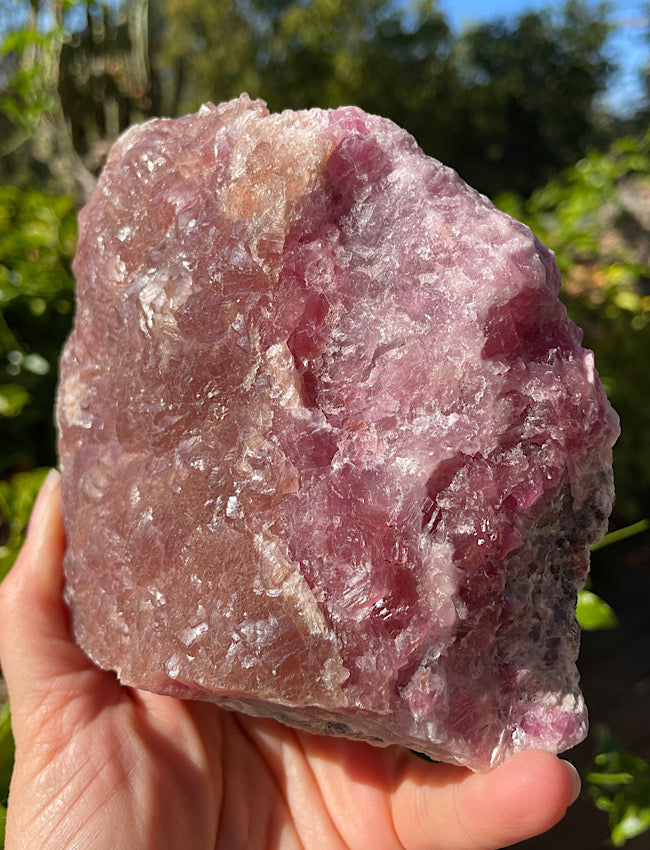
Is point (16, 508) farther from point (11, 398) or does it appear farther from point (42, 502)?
point (42, 502)

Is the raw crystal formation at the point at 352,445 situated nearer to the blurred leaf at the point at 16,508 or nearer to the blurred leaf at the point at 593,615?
the blurred leaf at the point at 593,615

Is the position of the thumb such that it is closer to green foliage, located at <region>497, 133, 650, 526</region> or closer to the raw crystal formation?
the raw crystal formation

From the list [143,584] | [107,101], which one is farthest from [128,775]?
[107,101]

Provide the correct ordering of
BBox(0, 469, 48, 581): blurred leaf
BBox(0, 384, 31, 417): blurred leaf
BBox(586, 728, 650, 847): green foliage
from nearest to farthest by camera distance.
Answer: BBox(586, 728, 650, 847): green foliage, BBox(0, 469, 48, 581): blurred leaf, BBox(0, 384, 31, 417): blurred leaf

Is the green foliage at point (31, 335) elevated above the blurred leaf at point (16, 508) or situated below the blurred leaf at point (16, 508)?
above

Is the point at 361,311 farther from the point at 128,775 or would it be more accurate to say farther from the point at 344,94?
the point at 344,94

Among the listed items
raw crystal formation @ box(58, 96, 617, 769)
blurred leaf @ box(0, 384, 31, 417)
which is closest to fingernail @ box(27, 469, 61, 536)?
raw crystal formation @ box(58, 96, 617, 769)

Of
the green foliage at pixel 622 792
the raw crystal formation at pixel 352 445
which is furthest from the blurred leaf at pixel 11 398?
the green foliage at pixel 622 792
